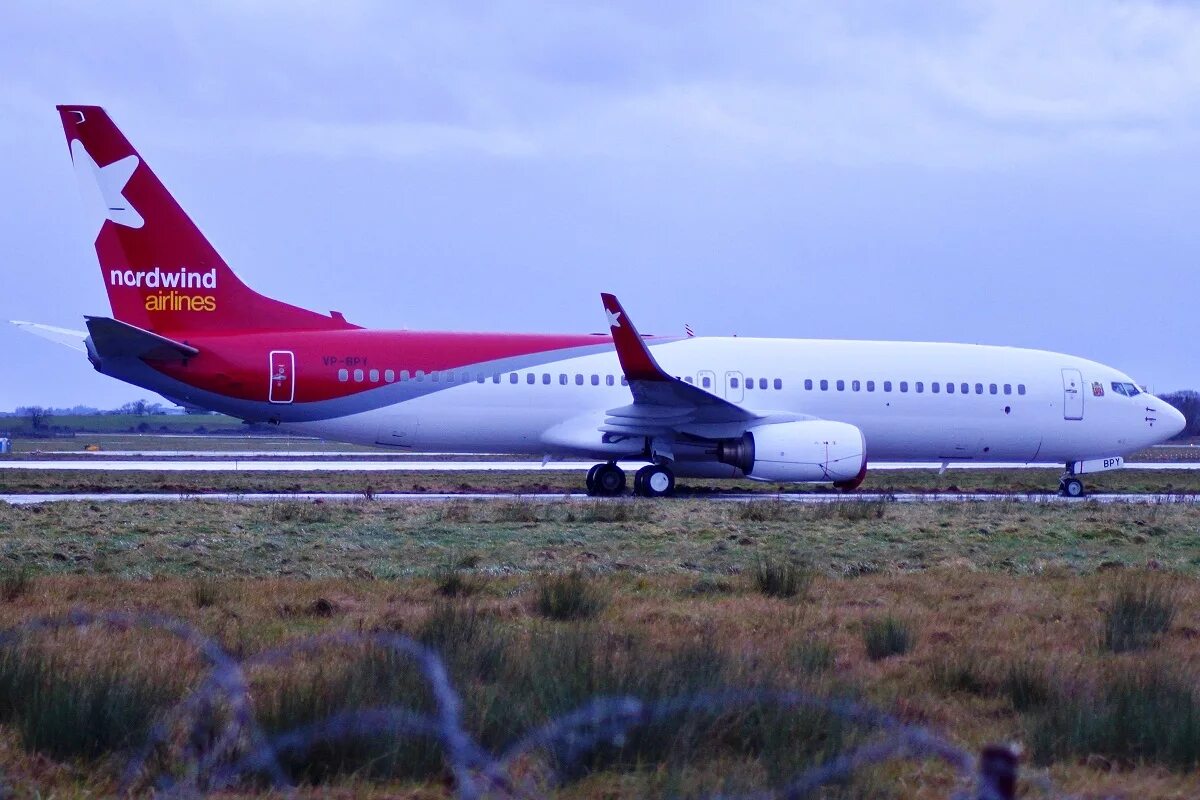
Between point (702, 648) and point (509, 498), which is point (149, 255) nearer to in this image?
point (509, 498)

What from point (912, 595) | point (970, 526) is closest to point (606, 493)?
point (970, 526)

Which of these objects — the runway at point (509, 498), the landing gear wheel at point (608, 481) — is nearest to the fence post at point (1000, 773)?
the runway at point (509, 498)

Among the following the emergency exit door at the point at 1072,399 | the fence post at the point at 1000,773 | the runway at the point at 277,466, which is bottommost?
the fence post at the point at 1000,773

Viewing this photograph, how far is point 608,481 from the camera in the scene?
25.5m

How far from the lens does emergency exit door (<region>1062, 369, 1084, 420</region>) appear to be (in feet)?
90.5

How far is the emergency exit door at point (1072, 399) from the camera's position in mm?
27578

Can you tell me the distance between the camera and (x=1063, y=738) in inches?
240

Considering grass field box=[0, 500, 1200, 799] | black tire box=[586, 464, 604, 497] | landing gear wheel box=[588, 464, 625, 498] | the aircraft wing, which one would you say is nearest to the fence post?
grass field box=[0, 500, 1200, 799]

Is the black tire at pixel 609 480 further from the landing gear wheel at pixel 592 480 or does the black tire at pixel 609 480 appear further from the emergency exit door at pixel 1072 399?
the emergency exit door at pixel 1072 399

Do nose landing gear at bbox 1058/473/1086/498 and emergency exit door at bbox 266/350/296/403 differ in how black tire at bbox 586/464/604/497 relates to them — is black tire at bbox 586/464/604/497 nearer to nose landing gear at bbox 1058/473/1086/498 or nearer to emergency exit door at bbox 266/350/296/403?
emergency exit door at bbox 266/350/296/403

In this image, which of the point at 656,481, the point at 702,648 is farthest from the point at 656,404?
the point at 702,648

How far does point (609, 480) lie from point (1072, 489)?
30.8 feet

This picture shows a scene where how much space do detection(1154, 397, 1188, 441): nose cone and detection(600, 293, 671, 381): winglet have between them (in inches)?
461

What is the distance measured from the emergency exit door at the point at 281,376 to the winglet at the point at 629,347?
5.65 metres
